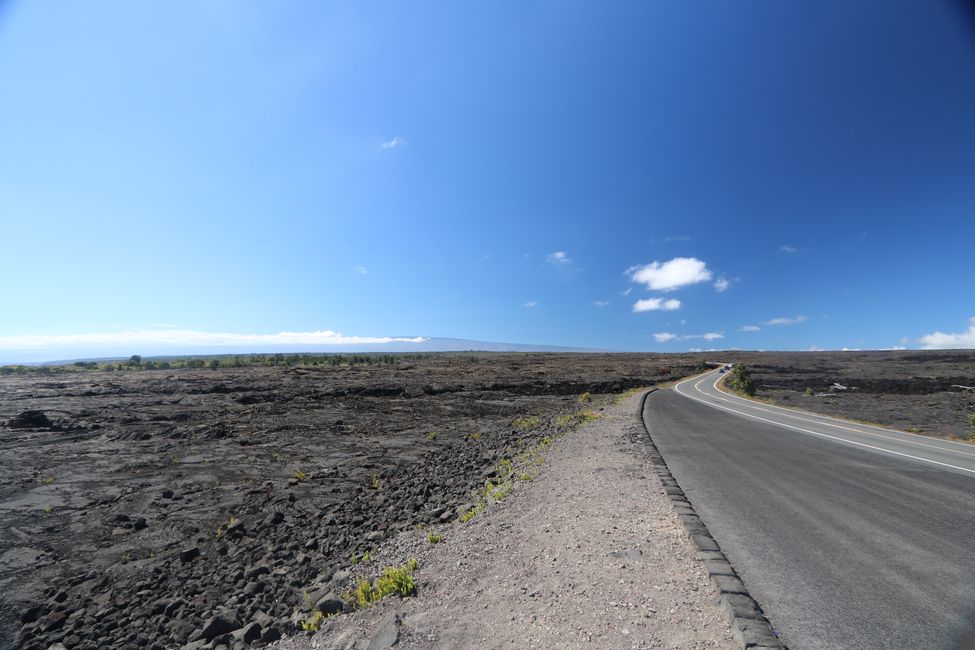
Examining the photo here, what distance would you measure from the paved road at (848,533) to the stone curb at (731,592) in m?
0.18

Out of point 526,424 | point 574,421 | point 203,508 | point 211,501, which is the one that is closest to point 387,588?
point 203,508

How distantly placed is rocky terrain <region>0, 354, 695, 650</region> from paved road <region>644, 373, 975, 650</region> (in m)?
5.72

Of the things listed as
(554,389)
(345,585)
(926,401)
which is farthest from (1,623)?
(926,401)

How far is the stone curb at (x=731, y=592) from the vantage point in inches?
139

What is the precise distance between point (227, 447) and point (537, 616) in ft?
64.3

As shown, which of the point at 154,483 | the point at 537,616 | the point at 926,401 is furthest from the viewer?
the point at 926,401

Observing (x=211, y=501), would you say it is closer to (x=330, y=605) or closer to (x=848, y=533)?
(x=330, y=605)

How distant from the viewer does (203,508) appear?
37.4 feet

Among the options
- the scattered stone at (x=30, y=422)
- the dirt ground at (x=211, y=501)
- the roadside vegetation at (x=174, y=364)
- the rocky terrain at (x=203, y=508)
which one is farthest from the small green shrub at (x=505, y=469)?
the roadside vegetation at (x=174, y=364)

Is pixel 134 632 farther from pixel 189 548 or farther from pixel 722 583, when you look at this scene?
pixel 722 583

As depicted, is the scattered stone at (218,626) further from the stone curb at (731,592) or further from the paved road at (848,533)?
the paved road at (848,533)

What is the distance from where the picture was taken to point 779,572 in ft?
15.9

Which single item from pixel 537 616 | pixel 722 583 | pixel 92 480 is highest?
pixel 722 583

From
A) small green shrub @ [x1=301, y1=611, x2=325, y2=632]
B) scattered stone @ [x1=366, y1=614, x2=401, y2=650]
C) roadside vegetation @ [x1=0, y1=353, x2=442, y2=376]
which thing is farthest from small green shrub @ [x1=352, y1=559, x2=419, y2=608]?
roadside vegetation @ [x1=0, y1=353, x2=442, y2=376]
